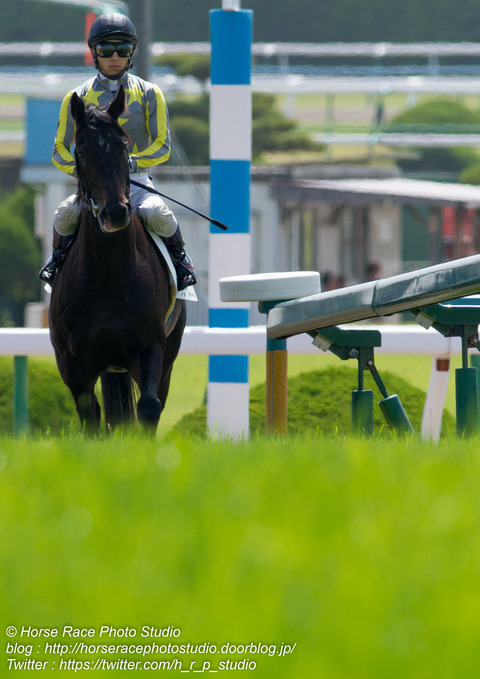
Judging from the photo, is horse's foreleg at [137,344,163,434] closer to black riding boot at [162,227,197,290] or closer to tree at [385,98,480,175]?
black riding boot at [162,227,197,290]

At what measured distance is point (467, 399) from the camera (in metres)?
4.98

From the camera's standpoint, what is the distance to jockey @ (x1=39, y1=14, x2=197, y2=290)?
593 cm

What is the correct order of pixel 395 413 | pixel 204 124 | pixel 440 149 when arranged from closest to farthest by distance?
pixel 395 413 → pixel 204 124 → pixel 440 149

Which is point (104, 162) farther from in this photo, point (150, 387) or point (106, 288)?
point (150, 387)

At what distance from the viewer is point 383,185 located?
33.0 m

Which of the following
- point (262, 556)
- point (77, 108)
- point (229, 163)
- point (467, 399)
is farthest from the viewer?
point (229, 163)

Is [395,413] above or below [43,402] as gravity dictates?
above

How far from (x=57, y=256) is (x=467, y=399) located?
2.11 m

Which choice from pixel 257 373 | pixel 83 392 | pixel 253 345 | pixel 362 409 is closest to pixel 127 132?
pixel 83 392

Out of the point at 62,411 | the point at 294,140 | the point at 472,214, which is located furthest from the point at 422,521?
the point at 294,140

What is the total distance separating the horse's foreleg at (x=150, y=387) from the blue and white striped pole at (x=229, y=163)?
4.93ft

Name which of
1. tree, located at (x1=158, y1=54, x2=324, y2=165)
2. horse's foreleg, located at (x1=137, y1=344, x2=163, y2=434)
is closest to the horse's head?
horse's foreleg, located at (x1=137, y1=344, x2=163, y2=434)

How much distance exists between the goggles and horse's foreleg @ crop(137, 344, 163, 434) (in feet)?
4.62

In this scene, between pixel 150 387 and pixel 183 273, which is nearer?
pixel 150 387
